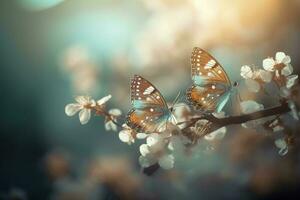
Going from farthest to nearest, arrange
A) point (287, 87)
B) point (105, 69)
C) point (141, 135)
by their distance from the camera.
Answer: point (105, 69) → point (141, 135) → point (287, 87)

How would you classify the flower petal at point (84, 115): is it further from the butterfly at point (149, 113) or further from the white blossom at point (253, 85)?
the white blossom at point (253, 85)

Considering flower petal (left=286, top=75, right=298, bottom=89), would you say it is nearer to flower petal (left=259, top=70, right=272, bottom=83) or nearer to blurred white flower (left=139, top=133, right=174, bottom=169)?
flower petal (left=259, top=70, right=272, bottom=83)

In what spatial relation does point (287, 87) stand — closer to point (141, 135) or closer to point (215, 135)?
point (215, 135)

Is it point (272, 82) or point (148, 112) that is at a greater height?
point (148, 112)

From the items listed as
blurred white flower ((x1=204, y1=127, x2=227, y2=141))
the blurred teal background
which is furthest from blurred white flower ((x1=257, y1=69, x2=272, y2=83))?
the blurred teal background

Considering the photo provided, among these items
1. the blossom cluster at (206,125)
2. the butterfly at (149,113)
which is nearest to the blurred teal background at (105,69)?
the butterfly at (149,113)

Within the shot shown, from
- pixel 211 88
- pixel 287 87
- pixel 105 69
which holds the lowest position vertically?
pixel 287 87

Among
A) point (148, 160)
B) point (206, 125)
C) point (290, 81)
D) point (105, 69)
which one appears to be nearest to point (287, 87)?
point (290, 81)

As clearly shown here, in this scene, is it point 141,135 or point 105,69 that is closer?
point 141,135

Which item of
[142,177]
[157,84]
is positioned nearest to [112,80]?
[157,84]
